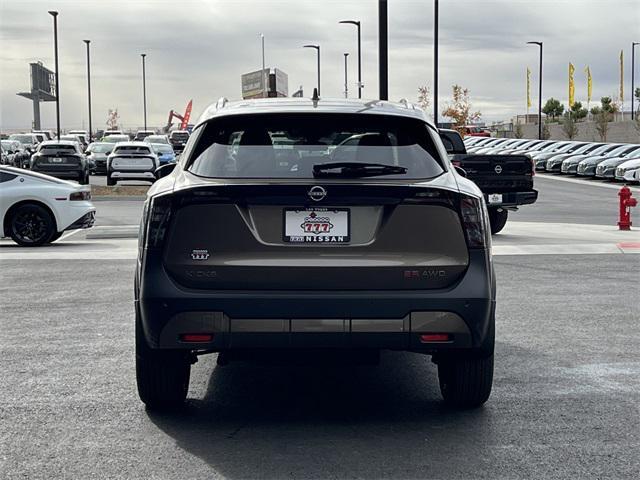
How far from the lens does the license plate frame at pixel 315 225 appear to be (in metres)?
5.87

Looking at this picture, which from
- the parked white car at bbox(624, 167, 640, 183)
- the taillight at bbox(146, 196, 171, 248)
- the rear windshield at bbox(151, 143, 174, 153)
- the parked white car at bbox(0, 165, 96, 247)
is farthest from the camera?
the rear windshield at bbox(151, 143, 174, 153)

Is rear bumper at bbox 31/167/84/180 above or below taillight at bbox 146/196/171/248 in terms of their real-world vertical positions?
below

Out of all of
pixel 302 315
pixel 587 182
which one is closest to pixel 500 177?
pixel 302 315

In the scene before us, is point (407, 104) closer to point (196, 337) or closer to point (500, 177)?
point (196, 337)

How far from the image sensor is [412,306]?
5852 mm

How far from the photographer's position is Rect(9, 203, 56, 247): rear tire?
18141 millimetres

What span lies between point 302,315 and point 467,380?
Answer: 1.22m

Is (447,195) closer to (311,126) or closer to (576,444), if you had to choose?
(311,126)

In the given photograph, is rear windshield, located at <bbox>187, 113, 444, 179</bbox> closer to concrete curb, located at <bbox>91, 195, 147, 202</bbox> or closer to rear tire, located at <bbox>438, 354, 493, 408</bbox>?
rear tire, located at <bbox>438, 354, 493, 408</bbox>

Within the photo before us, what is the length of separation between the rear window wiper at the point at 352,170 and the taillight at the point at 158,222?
0.80 meters

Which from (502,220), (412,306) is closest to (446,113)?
(502,220)

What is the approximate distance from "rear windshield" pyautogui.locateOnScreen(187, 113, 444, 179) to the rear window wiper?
0.11 feet

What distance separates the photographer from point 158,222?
19.5 ft

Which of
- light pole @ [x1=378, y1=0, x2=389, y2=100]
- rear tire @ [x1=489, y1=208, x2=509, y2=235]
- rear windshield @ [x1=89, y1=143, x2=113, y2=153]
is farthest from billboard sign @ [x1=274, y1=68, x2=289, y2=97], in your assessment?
rear tire @ [x1=489, y1=208, x2=509, y2=235]
